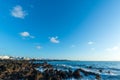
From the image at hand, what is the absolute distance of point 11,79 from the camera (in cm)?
2505

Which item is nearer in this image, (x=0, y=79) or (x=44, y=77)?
(x=0, y=79)

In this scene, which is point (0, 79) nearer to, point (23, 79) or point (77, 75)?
point (23, 79)

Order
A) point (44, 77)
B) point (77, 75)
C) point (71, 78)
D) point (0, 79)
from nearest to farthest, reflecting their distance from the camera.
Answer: point (0, 79) < point (44, 77) < point (71, 78) < point (77, 75)

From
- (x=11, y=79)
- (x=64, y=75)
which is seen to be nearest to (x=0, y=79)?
(x=11, y=79)

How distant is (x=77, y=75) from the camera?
3080cm

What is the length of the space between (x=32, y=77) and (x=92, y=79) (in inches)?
433

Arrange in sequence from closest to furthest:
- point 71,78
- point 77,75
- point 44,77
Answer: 1. point 44,77
2. point 71,78
3. point 77,75

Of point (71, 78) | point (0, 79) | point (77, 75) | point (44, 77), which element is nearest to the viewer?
point (0, 79)

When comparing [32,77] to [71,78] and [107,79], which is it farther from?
[107,79]

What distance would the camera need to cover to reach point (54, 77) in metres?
26.2

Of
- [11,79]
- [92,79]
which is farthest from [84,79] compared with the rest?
[11,79]

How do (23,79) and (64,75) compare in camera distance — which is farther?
(64,75)

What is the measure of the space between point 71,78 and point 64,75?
144 centimetres

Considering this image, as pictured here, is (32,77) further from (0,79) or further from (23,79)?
(0,79)
